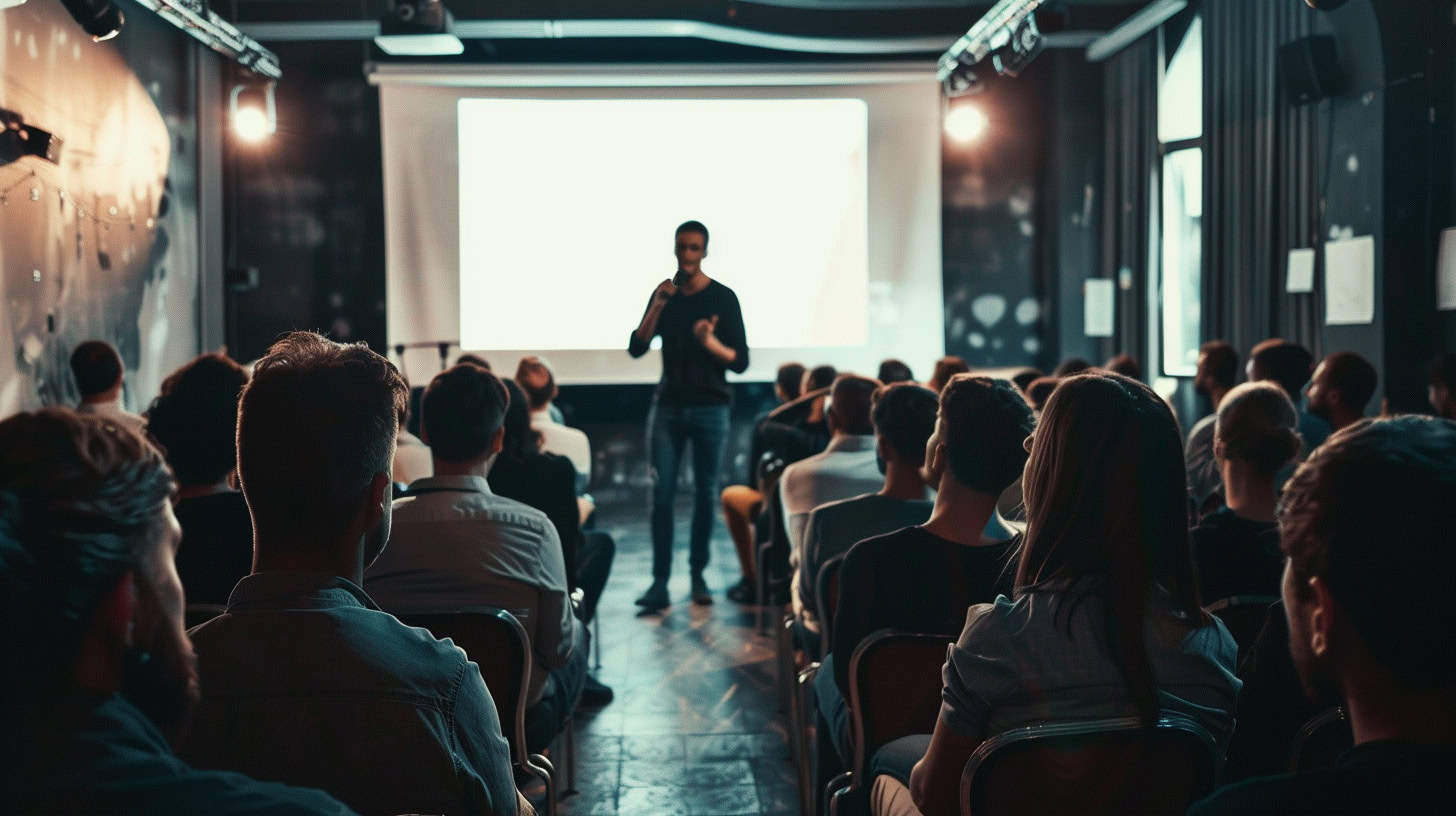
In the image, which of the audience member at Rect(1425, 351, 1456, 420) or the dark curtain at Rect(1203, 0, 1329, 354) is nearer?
the audience member at Rect(1425, 351, 1456, 420)

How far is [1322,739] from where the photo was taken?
1550 mm


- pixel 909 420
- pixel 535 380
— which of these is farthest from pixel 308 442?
pixel 535 380

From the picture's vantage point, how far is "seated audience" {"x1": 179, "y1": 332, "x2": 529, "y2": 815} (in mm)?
1201

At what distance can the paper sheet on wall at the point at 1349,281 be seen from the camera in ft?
17.4

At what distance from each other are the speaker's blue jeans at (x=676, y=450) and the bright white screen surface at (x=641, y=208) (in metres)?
2.42

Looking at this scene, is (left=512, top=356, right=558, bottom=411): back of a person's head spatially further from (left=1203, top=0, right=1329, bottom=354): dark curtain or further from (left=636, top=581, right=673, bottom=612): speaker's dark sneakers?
(left=1203, top=0, right=1329, bottom=354): dark curtain

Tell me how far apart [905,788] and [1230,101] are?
5829 millimetres

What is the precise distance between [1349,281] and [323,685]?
17.7 ft

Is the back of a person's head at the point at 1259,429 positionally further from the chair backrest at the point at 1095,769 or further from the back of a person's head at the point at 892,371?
the back of a person's head at the point at 892,371

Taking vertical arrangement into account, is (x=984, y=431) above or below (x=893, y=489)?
above

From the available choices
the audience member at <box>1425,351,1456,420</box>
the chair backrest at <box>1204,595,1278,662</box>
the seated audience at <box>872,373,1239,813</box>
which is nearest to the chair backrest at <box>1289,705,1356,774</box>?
the seated audience at <box>872,373,1239,813</box>

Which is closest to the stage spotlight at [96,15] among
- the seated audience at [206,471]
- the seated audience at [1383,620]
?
the seated audience at [206,471]

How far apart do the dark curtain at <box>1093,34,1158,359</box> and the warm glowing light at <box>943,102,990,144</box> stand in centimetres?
88

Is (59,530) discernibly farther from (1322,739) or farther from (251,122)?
(251,122)
